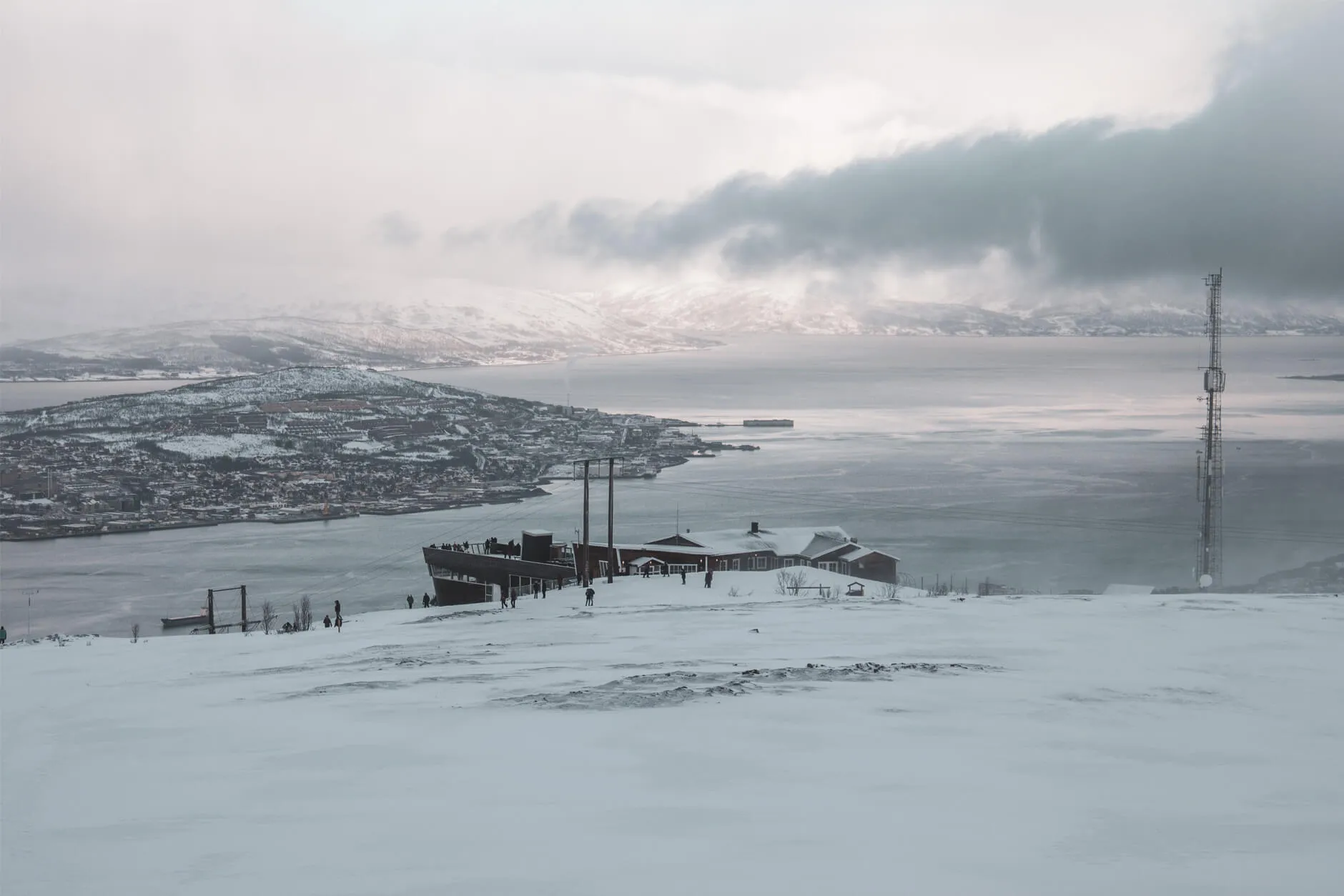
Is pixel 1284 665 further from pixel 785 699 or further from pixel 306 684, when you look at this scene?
pixel 306 684

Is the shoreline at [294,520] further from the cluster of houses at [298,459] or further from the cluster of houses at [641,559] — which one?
the cluster of houses at [641,559]

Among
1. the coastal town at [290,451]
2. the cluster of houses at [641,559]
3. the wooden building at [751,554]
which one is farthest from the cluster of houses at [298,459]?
the cluster of houses at [641,559]

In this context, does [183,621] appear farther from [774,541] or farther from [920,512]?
[920,512]

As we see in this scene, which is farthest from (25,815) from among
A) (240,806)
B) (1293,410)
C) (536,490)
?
(1293,410)

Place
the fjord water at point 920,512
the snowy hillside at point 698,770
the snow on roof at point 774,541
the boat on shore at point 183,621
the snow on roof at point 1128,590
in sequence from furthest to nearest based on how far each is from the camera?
the fjord water at point 920,512 < the snow on roof at point 774,541 < the boat on shore at point 183,621 < the snow on roof at point 1128,590 < the snowy hillside at point 698,770

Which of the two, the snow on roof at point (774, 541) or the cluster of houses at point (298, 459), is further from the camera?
the cluster of houses at point (298, 459)

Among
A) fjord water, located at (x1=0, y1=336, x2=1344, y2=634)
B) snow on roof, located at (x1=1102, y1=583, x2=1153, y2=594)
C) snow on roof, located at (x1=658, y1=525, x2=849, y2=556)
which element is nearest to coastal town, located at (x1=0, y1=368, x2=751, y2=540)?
fjord water, located at (x1=0, y1=336, x2=1344, y2=634)
